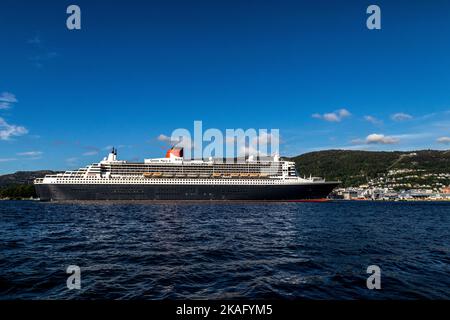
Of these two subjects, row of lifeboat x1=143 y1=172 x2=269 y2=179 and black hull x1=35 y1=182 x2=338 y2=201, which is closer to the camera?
black hull x1=35 y1=182 x2=338 y2=201

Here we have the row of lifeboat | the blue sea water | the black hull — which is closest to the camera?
the blue sea water

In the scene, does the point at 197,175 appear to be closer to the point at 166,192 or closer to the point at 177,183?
the point at 177,183

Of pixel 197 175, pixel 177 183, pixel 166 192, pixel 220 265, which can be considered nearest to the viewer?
pixel 220 265

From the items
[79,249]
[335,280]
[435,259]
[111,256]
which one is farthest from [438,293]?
[79,249]

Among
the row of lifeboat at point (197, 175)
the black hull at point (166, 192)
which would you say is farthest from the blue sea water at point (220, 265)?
the row of lifeboat at point (197, 175)

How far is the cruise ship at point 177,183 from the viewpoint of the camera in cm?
8356

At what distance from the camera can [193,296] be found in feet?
35.6

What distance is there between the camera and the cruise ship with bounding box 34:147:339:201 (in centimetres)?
8356

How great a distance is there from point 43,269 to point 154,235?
1043 cm

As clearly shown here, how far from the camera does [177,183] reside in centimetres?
8488

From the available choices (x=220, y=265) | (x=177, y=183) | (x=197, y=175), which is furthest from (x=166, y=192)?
(x=220, y=265)

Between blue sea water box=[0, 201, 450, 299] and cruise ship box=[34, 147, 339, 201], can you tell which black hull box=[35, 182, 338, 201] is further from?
blue sea water box=[0, 201, 450, 299]

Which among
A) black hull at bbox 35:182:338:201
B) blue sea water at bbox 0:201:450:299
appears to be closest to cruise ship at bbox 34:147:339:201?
black hull at bbox 35:182:338:201

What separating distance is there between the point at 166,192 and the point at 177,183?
12.4 feet
